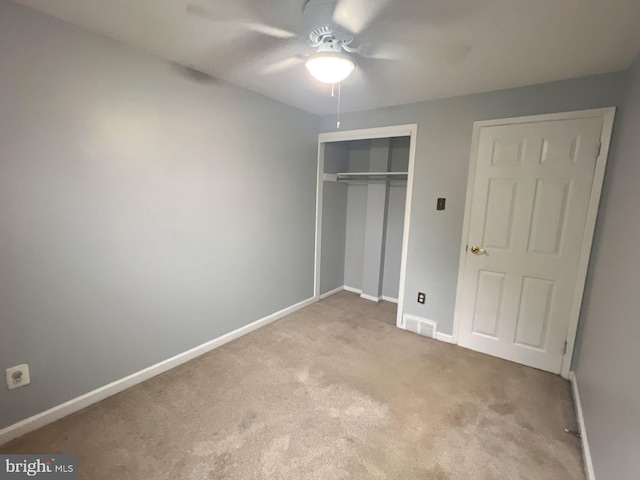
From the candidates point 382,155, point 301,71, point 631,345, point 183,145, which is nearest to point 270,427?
point 631,345

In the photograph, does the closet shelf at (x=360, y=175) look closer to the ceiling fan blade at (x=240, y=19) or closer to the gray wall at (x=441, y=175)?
the gray wall at (x=441, y=175)

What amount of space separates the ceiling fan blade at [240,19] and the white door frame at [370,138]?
5.28 ft

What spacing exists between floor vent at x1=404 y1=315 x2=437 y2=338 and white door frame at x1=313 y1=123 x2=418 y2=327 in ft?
0.30

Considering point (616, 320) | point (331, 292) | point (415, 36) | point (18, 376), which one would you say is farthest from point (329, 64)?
point (331, 292)

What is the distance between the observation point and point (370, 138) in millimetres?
3285

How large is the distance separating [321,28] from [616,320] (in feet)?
7.11

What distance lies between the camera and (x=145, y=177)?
2.11 metres

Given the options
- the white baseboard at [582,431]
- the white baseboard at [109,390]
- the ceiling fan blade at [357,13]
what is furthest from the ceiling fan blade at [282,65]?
the white baseboard at [582,431]

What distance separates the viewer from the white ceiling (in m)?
1.45

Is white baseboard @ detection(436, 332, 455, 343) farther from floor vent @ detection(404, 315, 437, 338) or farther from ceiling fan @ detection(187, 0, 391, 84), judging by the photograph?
ceiling fan @ detection(187, 0, 391, 84)

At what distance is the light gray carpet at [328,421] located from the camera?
5.16 feet

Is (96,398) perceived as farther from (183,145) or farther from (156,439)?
(183,145)

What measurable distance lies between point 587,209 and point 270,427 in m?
2.75

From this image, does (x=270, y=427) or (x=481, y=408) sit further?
(x=481, y=408)
